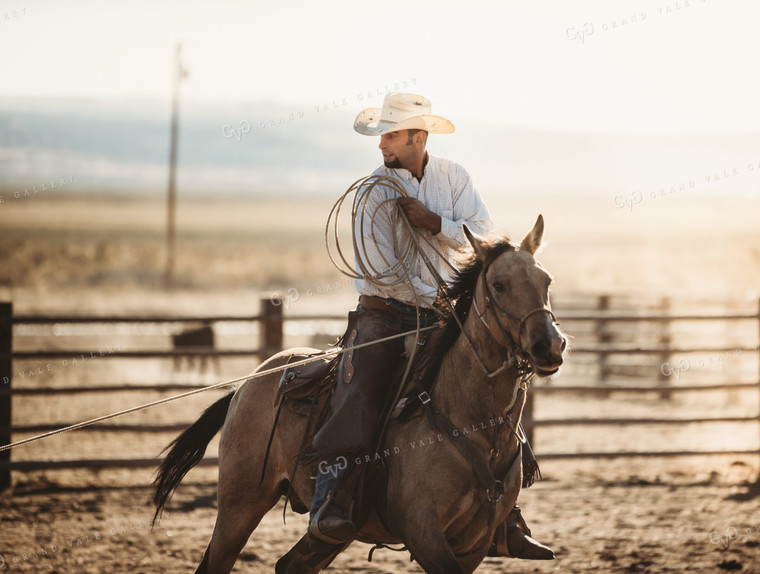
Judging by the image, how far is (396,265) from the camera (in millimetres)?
4211

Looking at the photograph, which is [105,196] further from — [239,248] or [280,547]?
[280,547]

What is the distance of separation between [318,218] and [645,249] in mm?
48572

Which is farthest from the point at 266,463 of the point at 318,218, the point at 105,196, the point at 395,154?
the point at 105,196

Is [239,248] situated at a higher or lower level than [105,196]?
lower

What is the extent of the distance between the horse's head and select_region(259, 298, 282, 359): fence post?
211 inches

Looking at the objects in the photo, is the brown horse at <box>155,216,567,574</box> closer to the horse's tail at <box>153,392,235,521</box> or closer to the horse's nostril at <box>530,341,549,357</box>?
the horse's nostril at <box>530,341,549,357</box>

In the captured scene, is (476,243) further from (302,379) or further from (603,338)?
(603,338)

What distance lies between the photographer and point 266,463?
180 inches

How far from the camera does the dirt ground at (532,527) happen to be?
608 centimetres

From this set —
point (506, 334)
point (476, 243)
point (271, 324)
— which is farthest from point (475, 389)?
point (271, 324)

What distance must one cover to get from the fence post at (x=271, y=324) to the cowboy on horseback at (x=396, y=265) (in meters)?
4.71

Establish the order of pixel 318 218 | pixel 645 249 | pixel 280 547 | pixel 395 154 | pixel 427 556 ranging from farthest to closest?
pixel 318 218
pixel 645 249
pixel 280 547
pixel 395 154
pixel 427 556

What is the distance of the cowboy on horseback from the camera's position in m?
4.08

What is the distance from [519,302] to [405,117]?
1.21 metres
